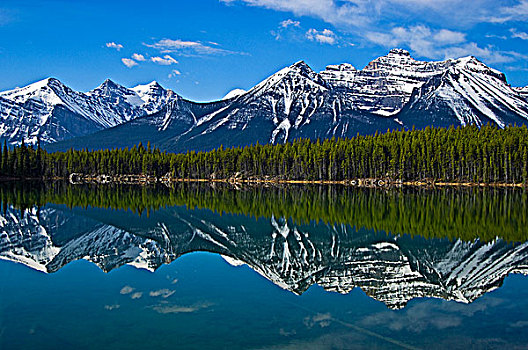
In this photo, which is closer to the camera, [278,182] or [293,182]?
[293,182]

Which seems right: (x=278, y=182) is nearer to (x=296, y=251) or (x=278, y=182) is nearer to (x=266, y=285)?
(x=296, y=251)

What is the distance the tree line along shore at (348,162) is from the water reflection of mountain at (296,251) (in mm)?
96600

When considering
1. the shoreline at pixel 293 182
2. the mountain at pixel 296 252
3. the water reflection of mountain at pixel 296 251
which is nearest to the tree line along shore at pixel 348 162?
the shoreline at pixel 293 182

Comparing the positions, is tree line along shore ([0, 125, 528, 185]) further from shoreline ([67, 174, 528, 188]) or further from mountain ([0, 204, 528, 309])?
mountain ([0, 204, 528, 309])

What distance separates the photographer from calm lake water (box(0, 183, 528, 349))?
686 inches

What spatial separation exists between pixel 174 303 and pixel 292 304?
4.88m

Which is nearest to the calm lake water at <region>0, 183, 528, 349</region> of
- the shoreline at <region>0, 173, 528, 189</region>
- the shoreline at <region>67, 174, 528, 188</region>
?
the shoreline at <region>0, 173, 528, 189</region>

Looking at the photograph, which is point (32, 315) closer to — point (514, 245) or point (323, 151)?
point (514, 245)

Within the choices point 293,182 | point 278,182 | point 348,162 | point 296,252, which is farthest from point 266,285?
point 278,182

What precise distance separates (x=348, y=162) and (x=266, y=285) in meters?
131

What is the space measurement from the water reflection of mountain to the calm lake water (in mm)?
105

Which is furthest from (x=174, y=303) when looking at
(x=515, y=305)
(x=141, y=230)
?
(x=141, y=230)

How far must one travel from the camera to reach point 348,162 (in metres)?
152

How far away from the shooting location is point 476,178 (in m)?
134
